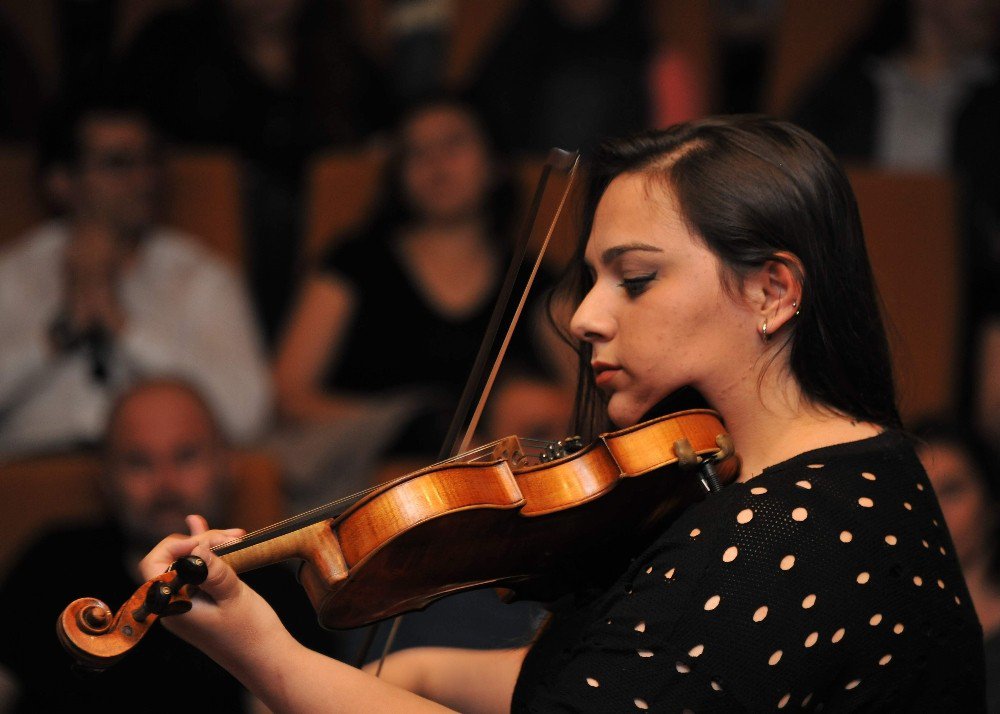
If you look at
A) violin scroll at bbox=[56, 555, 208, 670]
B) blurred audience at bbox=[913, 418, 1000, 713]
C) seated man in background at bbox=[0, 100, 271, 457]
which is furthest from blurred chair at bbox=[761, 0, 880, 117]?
violin scroll at bbox=[56, 555, 208, 670]

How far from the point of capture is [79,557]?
2.51 meters

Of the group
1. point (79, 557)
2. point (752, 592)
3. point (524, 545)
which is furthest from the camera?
point (79, 557)

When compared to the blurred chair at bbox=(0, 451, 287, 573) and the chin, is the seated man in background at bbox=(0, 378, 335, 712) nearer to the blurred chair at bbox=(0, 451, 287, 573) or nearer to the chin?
the blurred chair at bbox=(0, 451, 287, 573)

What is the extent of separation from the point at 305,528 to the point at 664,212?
0.48 meters

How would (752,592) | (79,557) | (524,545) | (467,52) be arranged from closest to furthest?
(752,592) < (524,545) < (79,557) < (467,52)

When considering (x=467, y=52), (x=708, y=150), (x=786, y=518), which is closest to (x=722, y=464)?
(x=786, y=518)

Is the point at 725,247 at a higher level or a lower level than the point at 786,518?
higher

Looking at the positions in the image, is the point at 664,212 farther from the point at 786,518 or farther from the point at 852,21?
the point at 852,21

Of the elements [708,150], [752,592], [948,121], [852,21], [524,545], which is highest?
[852,21]

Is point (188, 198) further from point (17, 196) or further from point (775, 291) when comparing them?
point (775, 291)

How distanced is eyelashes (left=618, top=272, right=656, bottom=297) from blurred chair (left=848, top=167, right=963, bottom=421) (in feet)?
6.59

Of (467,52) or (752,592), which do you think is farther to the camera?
(467,52)

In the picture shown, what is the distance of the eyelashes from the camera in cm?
132

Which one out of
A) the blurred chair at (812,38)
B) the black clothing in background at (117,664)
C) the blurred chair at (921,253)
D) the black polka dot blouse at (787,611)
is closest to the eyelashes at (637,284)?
the black polka dot blouse at (787,611)
